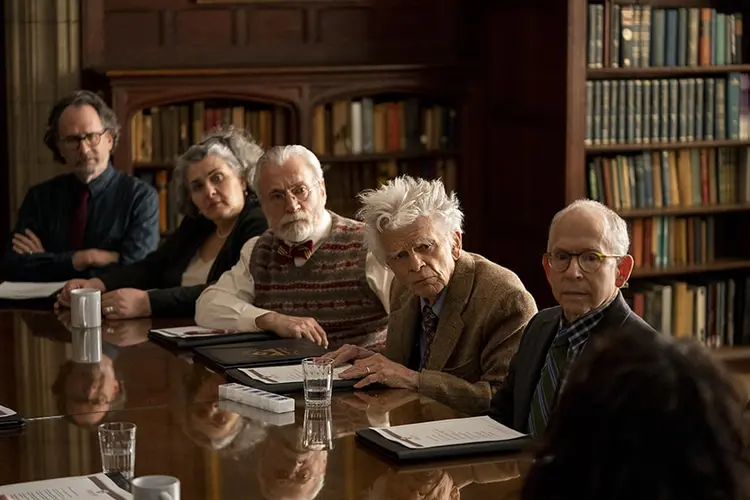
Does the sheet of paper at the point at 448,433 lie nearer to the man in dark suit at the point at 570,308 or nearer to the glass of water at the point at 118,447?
the man in dark suit at the point at 570,308

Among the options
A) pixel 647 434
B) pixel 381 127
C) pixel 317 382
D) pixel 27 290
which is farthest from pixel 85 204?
pixel 647 434

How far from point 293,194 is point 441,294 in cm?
82

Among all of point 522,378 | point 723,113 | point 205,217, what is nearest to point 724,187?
point 723,113

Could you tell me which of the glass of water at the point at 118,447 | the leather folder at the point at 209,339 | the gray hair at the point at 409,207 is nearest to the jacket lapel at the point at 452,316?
the gray hair at the point at 409,207

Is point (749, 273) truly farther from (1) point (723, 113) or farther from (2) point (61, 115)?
(2) point (61, 115)

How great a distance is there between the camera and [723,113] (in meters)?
6.49

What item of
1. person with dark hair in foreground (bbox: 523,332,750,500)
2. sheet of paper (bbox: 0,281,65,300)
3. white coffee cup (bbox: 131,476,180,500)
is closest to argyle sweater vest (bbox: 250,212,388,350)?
sheet of paper (bbox: 0,281,65,300)

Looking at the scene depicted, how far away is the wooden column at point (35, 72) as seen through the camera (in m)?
6.07

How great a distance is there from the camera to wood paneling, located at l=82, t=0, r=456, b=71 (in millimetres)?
6242

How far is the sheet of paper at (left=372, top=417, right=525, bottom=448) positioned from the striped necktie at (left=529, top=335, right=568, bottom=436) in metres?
0.13

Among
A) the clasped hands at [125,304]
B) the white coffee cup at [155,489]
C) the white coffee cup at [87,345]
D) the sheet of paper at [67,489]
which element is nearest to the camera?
the white coffee cup at [155,489]

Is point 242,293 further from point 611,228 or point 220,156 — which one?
point 611,228

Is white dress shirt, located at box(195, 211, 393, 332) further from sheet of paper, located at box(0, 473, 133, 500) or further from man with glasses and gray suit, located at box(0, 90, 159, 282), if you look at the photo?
sheet of paper, located at box(0, 473, 133, 500)

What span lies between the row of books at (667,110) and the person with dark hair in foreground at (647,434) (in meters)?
5.10
